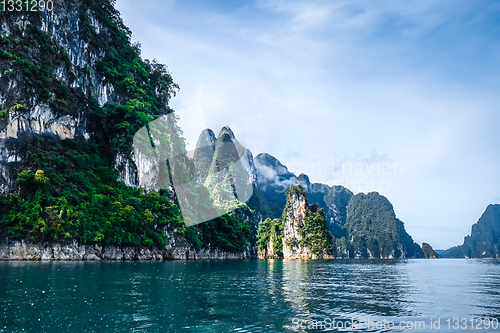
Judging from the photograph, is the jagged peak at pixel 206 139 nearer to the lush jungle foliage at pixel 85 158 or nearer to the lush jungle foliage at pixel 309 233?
the lush jungle foliage at pixel 309 233

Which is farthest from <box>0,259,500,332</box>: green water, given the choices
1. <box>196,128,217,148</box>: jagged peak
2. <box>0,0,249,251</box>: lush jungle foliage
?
<box>196,128,217,148</box>: jagged peak

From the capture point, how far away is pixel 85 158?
5422cm

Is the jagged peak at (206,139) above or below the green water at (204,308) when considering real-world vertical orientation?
above

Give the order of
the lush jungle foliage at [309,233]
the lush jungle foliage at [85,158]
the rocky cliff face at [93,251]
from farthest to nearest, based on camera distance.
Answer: the lush jungle foliage at [309,233] → the lush jungle foliage at [85,158] → the rocky cliff face at [93,251]

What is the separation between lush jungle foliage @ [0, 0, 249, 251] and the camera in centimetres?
4256

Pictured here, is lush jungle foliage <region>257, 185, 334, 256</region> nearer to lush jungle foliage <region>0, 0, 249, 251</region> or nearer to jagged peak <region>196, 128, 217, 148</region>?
lush jungle foliage <region>0, 0, 249, 251</region>

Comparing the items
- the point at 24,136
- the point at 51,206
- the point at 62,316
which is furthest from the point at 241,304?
the point at 24,136

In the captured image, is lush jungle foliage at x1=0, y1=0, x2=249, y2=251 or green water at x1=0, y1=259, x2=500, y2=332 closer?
green water at x1=0, y1=259, x2=500, y2=332

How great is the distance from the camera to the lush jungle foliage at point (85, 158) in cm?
4256

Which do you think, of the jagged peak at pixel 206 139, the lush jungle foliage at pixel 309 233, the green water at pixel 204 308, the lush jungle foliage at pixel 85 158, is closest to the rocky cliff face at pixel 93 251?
the lush jungle foliage at pixel 85 158

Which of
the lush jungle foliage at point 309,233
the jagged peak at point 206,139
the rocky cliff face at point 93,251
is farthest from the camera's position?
the jagged peak at point 206,139

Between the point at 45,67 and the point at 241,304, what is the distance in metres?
53.4

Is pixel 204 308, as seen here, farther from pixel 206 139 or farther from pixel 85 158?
pixel 206 139

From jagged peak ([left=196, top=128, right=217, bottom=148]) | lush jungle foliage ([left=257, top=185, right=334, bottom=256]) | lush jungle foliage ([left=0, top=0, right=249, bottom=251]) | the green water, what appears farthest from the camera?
jagged peak ([left=196, top=128, right=217, bottom=148])
